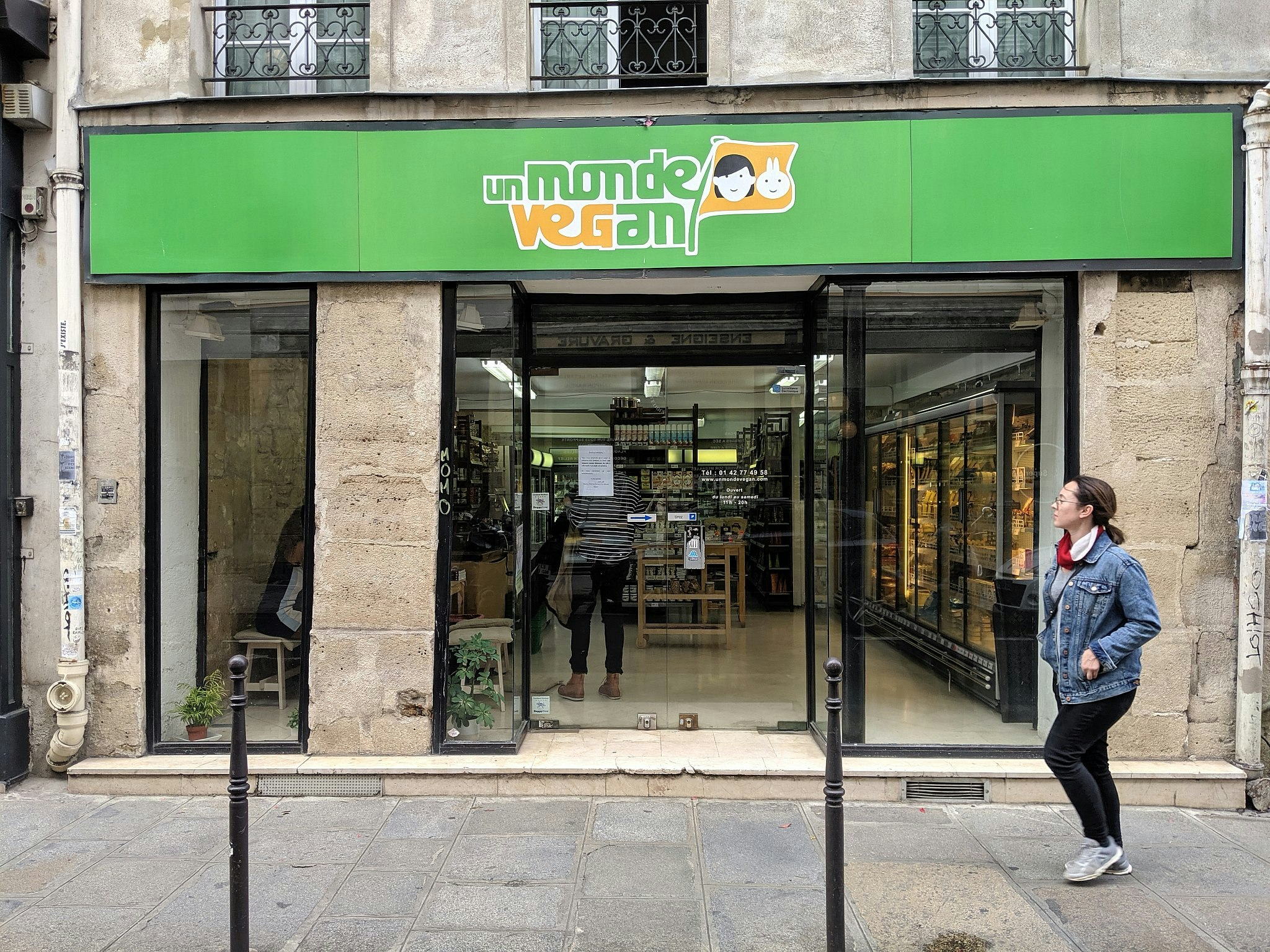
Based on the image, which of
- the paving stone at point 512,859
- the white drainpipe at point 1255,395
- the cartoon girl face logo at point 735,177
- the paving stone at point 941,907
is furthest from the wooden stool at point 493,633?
the white drainpipe at point 1255,395

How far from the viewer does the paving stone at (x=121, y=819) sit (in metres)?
4.70

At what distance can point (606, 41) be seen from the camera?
5832 mm

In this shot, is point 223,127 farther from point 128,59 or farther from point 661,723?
point 661,723

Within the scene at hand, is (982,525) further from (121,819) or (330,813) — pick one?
(121,819)

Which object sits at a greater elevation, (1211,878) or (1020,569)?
(1020,569)

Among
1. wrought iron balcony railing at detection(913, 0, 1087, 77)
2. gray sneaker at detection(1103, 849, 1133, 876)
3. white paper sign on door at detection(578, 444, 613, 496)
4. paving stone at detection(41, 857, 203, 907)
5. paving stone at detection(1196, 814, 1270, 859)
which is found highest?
wrought iron balcony railing at detection(913, 0, 1087, 77)

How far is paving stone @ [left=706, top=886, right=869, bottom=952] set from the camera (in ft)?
11.4

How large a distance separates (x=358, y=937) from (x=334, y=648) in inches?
A: 87.9

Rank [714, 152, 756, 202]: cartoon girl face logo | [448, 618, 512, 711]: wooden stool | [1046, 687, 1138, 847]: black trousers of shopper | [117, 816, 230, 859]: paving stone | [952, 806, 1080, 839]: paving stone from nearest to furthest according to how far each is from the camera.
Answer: [1046, 687, 1138, 847]: black trousers of shopper < [117, 816, 230, 859]: paving stone < [952, 806, 1080, 839]: paving stone < [714, 152, 756, 202]: cartoon girl face logo < [448, 618, 512, 711]: wooden stool

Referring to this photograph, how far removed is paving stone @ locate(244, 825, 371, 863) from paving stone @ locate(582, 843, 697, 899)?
129cm

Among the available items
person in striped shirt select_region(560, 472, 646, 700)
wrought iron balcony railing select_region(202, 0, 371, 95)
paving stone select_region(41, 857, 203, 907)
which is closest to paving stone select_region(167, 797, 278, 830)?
paving stone select_region(41, 857, 203, 907)

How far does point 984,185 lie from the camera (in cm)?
525

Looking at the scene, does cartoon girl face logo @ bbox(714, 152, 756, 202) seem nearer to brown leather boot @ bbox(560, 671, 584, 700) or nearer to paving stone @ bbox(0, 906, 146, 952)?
brown leather boot @ bbox(560, 671, 584, 700)

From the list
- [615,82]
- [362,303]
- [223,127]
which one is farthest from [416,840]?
[615,82]
